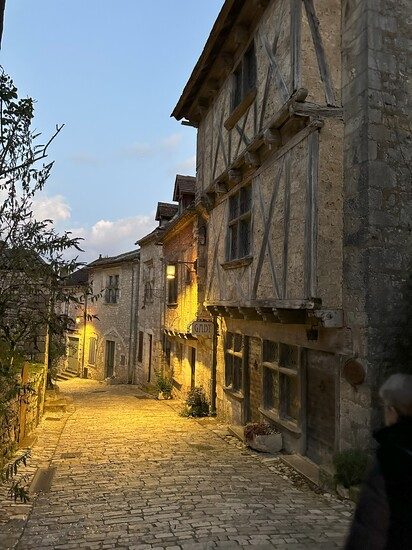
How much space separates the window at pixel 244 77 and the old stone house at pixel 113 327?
45.0 ft

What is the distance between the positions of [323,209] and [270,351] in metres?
3.50

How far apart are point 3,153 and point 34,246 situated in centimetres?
106

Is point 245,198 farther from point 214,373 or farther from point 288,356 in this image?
point 214,373

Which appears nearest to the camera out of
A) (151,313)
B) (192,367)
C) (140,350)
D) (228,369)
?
(228,369)

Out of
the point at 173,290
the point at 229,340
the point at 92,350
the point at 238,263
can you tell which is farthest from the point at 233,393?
the point at 92,350

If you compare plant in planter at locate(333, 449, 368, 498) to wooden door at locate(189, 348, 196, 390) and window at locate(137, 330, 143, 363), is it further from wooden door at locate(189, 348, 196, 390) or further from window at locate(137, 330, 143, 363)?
window at locate(137, 330, 143, 363)

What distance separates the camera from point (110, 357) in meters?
24.9

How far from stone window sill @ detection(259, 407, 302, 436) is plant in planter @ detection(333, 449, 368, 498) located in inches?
60.4

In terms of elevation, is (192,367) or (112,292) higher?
(112,292)

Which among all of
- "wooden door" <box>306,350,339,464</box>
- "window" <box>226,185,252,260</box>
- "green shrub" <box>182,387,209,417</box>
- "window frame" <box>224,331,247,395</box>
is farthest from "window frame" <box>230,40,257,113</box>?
"green shrub" <box>182,387,209,417</box>

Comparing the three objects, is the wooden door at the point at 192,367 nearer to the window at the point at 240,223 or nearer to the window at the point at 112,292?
the window at the point at 240,223

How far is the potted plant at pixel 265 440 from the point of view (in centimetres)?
795

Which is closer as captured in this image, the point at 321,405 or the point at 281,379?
the point at 321,405

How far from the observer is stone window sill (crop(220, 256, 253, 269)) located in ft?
29.0
